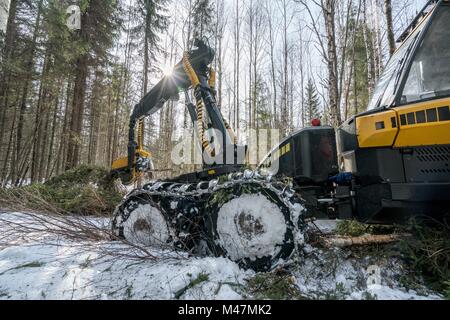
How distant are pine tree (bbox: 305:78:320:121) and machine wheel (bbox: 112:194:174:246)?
27.9 m

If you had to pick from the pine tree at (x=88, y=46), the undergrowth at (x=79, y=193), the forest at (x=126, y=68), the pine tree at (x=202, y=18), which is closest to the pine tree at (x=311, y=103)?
the forest at (x=126, y=68)

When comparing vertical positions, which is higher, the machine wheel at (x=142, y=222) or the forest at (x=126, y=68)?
the forest at (x=126, y=68)

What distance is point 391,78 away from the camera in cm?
293

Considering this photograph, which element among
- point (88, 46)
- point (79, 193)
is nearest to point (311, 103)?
point (88, 46)

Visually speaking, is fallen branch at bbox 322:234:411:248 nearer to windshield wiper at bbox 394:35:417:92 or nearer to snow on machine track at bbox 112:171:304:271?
snow on machine track at bbox 112:171:304:271

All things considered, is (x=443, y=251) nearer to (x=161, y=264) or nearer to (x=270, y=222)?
(x=270, y=222)

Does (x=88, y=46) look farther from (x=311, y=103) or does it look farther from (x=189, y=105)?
(x=311, y=103)

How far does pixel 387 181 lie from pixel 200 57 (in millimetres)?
3147

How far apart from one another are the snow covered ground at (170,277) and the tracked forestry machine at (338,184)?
0.26 metres

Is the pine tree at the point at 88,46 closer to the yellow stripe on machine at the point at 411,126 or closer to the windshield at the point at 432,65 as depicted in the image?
the yellow stripe on machine at the point at 411,126

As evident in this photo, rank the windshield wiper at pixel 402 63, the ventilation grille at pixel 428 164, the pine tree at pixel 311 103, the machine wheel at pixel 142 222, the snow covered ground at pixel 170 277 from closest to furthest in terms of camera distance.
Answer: the snow covered ground at pixel 170 277 < the ventilation grille at pixel 428 164 < the windshield wiper at pixel 402 63 < the machine wheel at pixel 142 222 < the pine tree at pixel 311 103

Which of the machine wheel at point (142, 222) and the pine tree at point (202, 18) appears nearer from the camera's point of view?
the machine wheel at point (142, 222)

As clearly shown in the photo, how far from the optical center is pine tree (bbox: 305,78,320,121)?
97.0ft

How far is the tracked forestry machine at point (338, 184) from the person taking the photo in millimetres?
2438
